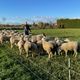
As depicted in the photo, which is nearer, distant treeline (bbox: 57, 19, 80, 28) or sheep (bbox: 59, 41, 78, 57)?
sheep (bbox: 59, 41, 78, 57)

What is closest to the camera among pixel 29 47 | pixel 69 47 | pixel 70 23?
pixel 29 47

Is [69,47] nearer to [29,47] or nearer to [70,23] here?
[29,47]

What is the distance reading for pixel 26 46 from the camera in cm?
1883

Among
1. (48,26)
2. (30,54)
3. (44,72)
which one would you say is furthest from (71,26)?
(44,72)

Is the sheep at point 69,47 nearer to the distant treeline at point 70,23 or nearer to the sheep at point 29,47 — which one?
the sheep at point 29,47

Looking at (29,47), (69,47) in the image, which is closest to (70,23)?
(69,47)

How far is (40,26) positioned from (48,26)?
12.9 ft

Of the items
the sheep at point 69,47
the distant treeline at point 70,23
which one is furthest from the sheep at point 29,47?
the distant treeline at point 70,23

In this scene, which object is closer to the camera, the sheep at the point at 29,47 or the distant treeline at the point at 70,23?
the sheep at the point at 29,47

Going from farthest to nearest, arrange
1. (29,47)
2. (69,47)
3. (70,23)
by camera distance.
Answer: (70,23) < (69,47) < (29,47)

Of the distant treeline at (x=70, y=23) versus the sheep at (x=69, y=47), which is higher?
the sheep at (x=69, y=47)

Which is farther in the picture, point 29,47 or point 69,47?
point 69,47

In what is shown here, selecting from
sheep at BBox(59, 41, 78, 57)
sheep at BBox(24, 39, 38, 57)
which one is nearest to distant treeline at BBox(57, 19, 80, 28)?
sheep at BBox(59, 41, 78, 57)

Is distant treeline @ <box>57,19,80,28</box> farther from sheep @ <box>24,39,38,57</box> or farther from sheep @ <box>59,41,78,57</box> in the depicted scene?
sheep @ <box>24,39,38,57</box>
